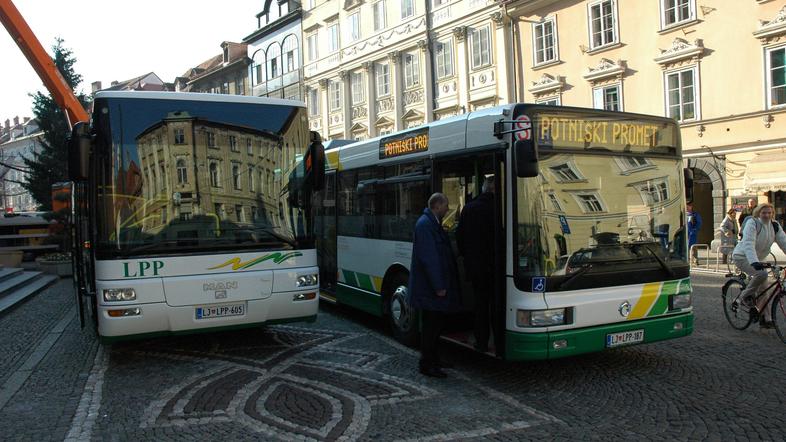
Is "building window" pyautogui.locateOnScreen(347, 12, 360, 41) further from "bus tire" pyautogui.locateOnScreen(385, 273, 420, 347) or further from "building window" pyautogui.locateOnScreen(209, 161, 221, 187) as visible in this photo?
"building window" pyautogui.locateOnScreen(209, 161, 221, 187)

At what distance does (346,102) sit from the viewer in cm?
3719

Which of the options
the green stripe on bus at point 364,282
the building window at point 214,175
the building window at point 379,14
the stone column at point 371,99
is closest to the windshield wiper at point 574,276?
the green stripe on bus at point 364,282

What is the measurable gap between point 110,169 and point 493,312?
3997mm

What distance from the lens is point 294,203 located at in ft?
23.8

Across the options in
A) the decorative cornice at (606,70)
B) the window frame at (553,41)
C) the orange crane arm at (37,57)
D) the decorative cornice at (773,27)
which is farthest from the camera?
the window frame at (553,41)

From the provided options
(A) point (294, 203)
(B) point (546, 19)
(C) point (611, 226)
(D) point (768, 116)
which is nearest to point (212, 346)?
(A) point (294, 203)

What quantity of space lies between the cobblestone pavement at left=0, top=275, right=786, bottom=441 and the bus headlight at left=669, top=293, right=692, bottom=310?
0.62 metres

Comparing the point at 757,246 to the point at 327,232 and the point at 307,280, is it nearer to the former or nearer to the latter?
the point at 307,280

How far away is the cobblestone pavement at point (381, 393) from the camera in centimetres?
488

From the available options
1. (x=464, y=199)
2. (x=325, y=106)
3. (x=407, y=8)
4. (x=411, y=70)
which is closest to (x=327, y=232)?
(x=464, y=199)

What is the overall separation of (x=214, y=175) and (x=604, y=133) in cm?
393

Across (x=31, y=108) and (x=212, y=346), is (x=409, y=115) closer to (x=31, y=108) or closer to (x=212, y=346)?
(x=31, y=108)

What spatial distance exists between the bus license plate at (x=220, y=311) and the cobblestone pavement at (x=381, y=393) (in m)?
0.56

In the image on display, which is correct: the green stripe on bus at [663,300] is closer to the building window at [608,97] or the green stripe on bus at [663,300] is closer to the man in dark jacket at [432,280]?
the man in dark jacket at [432,280]
